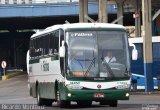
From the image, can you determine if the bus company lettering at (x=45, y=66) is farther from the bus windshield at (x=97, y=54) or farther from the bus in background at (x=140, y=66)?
the bus in background at (x=140, y=66)

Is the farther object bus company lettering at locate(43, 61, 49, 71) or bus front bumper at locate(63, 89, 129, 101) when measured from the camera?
Result: bus company lettering at locate(43, 61, 49, 71)

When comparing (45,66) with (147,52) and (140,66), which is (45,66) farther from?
(140,66)

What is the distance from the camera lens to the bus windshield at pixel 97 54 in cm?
2169

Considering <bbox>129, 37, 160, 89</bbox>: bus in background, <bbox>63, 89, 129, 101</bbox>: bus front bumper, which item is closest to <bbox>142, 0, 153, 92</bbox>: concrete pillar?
<bbox>129, 37, 160, 89</bbox>: bus in background

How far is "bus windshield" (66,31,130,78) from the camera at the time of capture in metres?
21.7

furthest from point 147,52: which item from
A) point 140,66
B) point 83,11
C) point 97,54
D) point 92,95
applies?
point 92,95

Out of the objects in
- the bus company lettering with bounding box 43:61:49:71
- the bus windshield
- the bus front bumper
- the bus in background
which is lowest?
the bus in background

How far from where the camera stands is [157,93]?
121 ft

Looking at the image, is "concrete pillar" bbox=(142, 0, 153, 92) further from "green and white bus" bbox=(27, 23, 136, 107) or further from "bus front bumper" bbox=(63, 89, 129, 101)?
"bus front bumper" bbox=(63, 89, 129, 101)

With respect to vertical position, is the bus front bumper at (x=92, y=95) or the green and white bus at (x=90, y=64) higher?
the green and white bus at (x=90, y=64)

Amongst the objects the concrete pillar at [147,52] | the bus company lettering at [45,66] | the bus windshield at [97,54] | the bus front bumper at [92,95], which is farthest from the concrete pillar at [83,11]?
the bus front bumper at [92,95]

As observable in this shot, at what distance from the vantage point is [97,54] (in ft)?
71.7

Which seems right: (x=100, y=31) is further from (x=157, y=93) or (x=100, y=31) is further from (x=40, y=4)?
(x=40, y=4)

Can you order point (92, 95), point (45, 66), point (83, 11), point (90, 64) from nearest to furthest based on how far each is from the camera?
1. point (92, 95)
2. point (90, 64)
3. point (45, 66)
4. point (83, 11)
